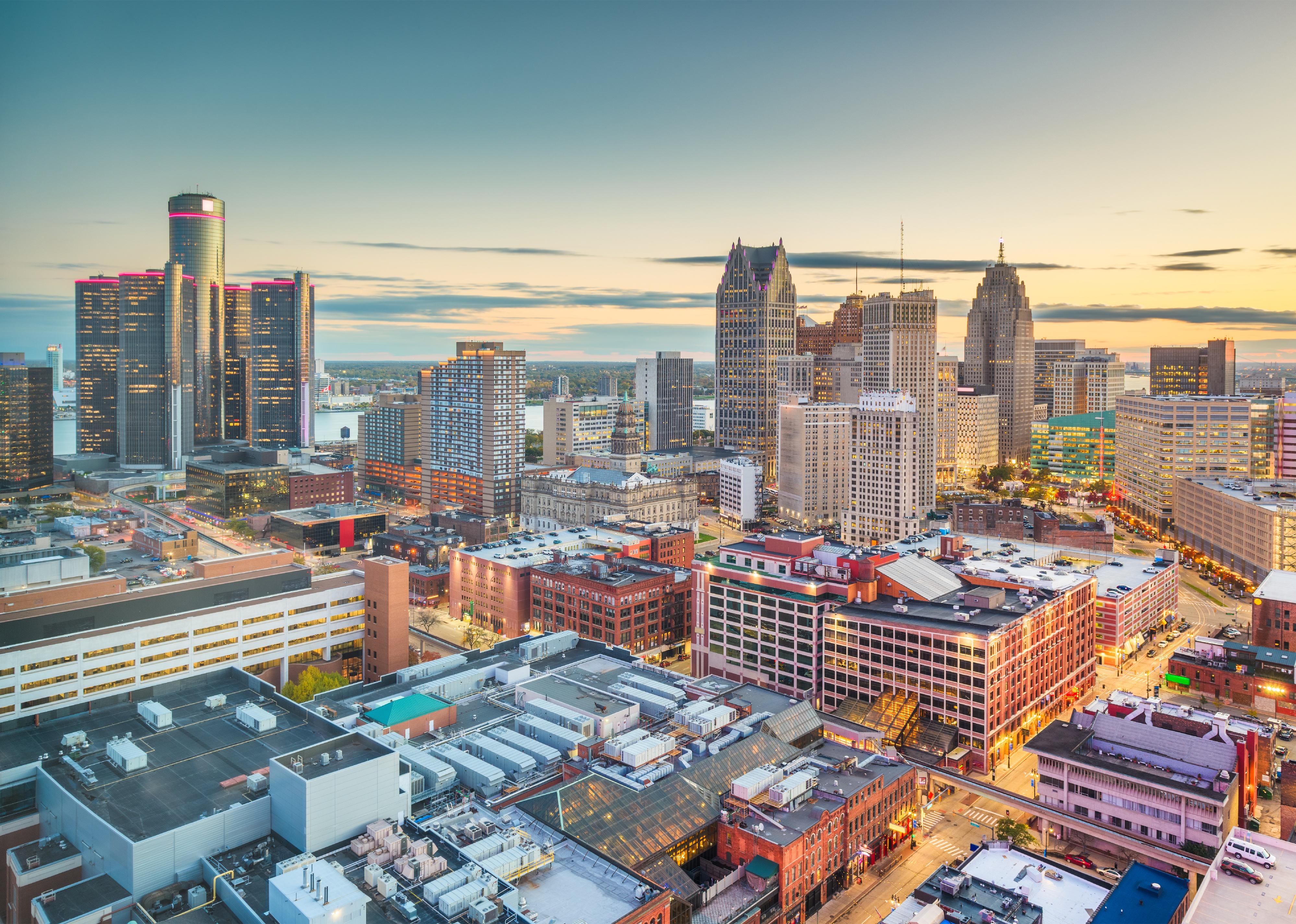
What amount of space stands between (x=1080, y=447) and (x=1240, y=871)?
152m

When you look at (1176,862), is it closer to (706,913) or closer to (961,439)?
(706,913)

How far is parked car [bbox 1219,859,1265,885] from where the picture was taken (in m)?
35.3

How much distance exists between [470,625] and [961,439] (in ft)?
438

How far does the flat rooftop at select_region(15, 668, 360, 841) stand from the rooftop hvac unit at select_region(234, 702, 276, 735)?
0.27 meters

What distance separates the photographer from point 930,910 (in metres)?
33.3

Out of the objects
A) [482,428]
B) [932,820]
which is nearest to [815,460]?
[482,428]

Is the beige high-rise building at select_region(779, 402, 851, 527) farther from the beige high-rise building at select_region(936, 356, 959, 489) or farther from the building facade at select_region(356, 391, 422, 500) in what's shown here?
the building facade at select_region(356, 391, 422, 500)

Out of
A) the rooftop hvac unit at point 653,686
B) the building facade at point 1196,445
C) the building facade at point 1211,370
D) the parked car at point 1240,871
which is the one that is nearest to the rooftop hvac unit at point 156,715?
the rooftop hvac unit at point 653,686

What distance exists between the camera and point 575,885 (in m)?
32.9

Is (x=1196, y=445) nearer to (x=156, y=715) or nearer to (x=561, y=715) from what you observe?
(x=561, y=715)

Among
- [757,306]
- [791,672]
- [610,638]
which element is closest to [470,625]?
[610,638]

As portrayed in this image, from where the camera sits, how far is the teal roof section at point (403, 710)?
45656mm

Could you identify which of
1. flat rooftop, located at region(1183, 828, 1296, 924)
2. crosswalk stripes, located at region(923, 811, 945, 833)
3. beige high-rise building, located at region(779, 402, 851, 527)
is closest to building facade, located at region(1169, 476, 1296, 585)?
beige high-rise building, located at region(779, 402, 851, 527)

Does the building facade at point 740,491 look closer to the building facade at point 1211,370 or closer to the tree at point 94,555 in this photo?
the tree at point 94,555
